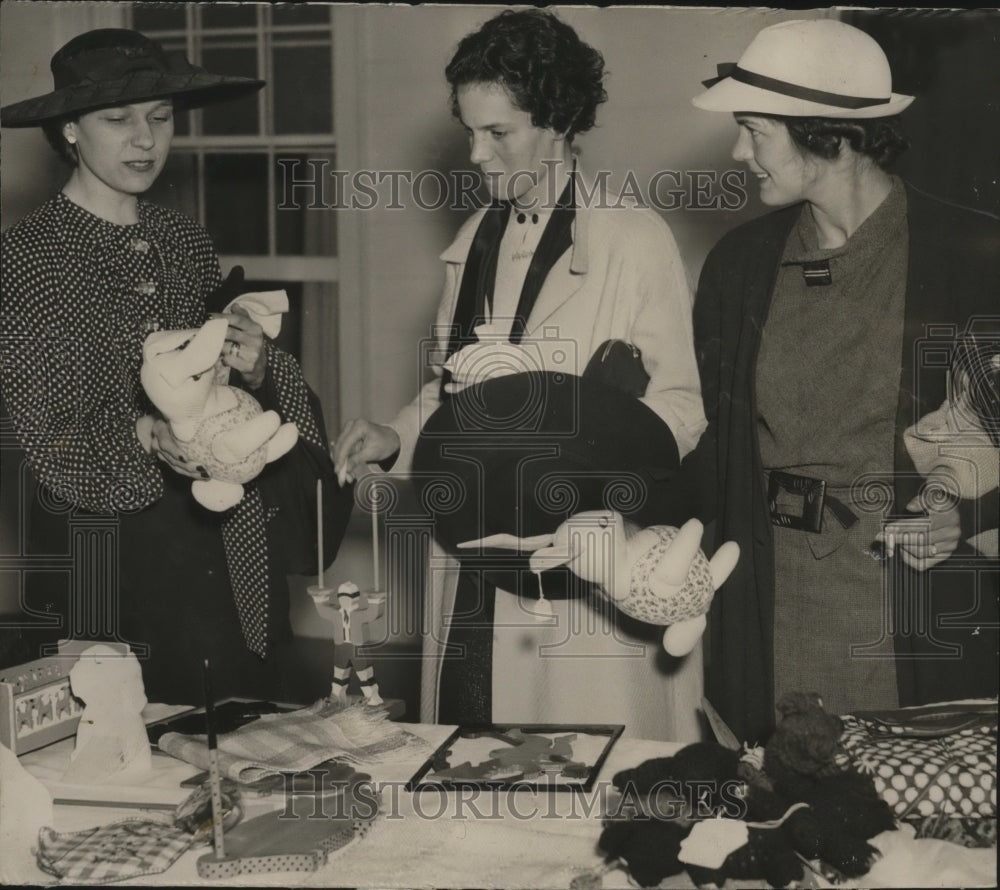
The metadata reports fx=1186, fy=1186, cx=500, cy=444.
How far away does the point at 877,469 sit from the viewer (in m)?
1.95

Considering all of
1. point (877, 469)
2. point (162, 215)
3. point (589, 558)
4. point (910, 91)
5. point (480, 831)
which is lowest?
point (480, 831)

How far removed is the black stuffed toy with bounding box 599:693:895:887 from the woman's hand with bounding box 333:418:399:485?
696mm

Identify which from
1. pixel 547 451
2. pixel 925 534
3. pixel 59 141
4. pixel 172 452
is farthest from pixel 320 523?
pixel 925 534

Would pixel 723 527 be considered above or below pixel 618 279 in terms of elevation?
below

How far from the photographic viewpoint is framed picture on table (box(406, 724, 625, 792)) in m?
1.85

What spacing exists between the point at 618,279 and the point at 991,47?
28.8 inches

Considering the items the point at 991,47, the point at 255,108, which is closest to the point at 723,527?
the point at 991,47

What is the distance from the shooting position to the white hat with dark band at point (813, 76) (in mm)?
1885

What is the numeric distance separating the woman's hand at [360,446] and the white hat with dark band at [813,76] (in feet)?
2.57

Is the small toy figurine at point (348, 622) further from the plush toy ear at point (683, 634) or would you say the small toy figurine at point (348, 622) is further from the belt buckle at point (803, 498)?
the belt buckle at point (803, 498)

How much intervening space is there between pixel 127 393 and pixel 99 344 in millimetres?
93

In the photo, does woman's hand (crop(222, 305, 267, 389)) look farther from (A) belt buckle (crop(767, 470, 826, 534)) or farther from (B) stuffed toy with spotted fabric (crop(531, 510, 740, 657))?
(A) belt buckle (crop(767, 470, 826, 534))

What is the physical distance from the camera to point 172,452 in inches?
75.0

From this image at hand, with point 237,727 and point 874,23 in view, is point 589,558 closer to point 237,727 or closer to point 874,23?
point 237,727
